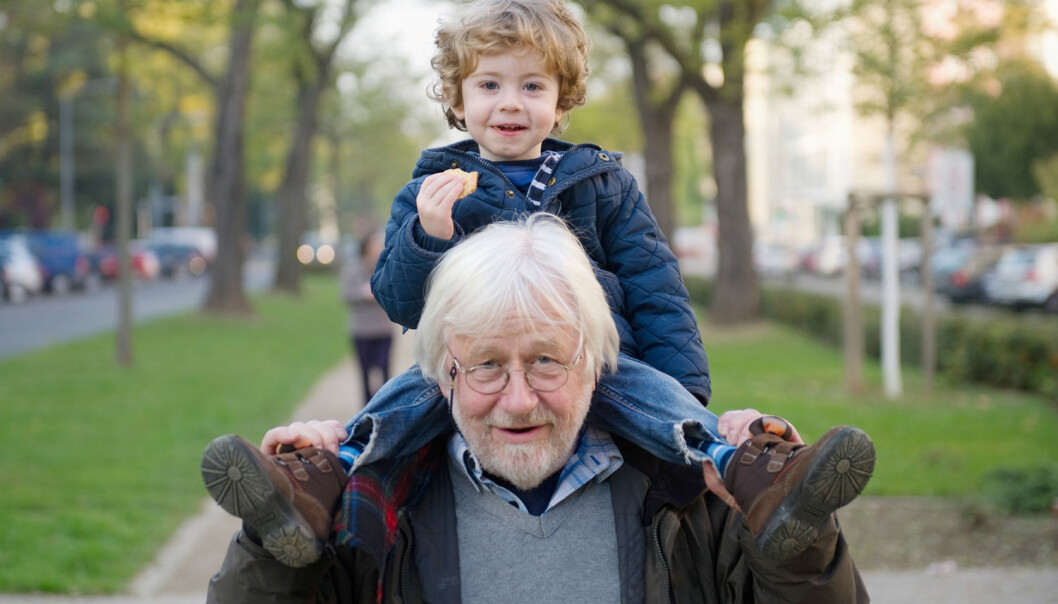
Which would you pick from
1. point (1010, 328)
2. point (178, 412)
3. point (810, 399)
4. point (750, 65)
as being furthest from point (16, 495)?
point (750, 65)

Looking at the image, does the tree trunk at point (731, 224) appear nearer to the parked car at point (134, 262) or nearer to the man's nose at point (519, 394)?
the man's nose at point (519, 394)

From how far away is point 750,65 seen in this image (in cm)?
1864

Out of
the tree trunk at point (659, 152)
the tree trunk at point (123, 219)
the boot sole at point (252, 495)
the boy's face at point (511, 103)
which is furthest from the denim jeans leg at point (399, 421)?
the tree trunk at point (659, 152)

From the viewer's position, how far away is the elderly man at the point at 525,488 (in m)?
2.20

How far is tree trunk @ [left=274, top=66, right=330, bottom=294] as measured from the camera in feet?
103

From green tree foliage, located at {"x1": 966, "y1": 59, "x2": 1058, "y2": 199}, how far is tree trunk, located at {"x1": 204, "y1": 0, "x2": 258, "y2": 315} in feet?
85.8

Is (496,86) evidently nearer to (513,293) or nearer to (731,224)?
(513,293)

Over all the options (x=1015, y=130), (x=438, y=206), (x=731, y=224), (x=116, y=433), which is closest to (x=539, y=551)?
(x=438, y=206)

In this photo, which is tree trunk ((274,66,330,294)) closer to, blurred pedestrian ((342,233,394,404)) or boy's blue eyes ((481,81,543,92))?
blurred pedestrian ((342,233,394,404))

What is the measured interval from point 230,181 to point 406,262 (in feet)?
71.4

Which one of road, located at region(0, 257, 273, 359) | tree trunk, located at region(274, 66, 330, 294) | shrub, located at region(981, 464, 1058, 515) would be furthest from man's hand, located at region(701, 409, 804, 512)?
tree trunk, located at region(274, 66, 330, 294)

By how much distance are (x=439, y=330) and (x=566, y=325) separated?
255 millimetres

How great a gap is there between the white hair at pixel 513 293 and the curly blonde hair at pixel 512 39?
54cm

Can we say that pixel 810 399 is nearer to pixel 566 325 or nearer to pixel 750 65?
pixel 750 65
